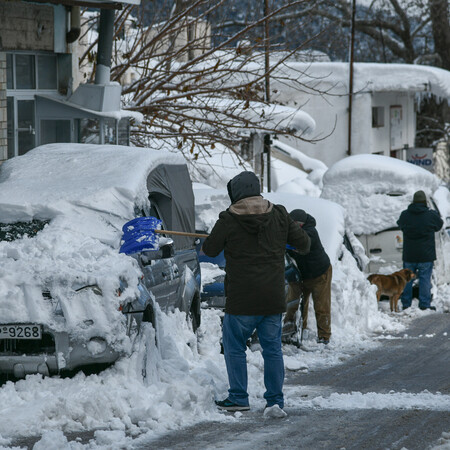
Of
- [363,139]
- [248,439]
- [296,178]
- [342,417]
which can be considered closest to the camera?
[248,439]

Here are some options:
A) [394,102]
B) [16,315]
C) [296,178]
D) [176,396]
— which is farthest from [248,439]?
[394,102]

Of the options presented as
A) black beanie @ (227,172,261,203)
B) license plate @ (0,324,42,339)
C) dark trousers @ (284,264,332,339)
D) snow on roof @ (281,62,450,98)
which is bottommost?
dark trousers @ (284,264,332,339)

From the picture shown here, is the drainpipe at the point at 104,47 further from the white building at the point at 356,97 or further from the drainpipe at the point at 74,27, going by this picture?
the white building at the point at 356,97

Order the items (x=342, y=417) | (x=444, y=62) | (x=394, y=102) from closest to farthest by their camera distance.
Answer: (x=342, y=417), (x=394, y=102), (x=444, y=62)

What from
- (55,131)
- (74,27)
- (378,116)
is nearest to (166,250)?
(55,131)

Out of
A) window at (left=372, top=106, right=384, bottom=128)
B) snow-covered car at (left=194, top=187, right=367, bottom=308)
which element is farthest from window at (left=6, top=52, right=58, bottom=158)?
window at (left=372, top=106, right=384, bottom=128)

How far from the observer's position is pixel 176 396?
7.38 meters

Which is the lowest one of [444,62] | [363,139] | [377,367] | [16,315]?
[377,367]

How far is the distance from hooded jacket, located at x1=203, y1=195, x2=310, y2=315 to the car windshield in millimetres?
1757

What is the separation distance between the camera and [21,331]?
293 inches

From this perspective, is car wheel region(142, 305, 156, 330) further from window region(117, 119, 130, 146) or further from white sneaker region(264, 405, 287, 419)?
window region(117, 119, 130, 146)

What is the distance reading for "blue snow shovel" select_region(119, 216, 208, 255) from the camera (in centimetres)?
→ 826

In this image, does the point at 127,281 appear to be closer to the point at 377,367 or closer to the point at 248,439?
the point at 248,439

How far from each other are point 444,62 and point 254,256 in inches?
1600
